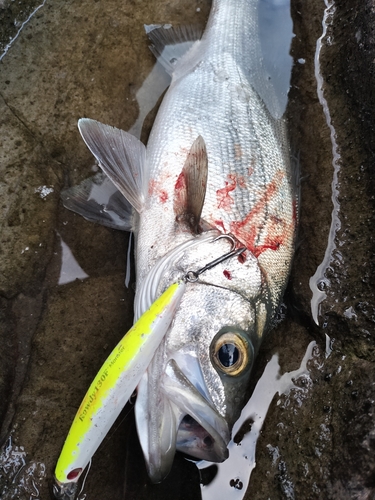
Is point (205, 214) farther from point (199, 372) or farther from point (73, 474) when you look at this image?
point (73, 474)

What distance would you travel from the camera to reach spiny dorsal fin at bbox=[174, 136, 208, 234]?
2.63 metres

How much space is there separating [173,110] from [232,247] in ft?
3.71

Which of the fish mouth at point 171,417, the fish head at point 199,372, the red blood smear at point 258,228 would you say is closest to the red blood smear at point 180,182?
the red blood smear at point 258,228

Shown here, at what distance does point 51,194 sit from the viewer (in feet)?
10.1

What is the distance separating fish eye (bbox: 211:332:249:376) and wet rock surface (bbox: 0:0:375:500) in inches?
22.8

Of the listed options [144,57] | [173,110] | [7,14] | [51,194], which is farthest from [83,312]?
[7,14]

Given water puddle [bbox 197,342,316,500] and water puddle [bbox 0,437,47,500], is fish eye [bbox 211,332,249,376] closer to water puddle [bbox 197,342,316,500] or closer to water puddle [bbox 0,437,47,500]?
water puddle [bbox 197,342,316,500]

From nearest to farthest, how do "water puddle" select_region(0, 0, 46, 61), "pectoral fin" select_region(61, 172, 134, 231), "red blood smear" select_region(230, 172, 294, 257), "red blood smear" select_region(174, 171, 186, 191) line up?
"red blood smear" select_region(230, 172, 294, 257) → "red blood smear" select_region(174, 171, 186, 191) → "pectoral fin" select_region(61, 172, 134, 231) → "water puddle" select_region(0, 0, 46, 61)

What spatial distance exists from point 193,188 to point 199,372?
103 cm

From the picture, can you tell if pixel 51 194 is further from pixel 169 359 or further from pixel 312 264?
pixel 312 264

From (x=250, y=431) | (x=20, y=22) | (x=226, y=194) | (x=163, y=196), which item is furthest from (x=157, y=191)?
(x=20, y=22)

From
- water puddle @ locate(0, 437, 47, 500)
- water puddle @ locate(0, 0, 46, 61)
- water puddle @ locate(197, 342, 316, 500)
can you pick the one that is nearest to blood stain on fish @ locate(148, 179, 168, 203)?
water puddle @ locate(197, 342, 316, 500)

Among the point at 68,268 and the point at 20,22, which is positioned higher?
the point at 20,22

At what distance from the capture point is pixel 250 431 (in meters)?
2.73
